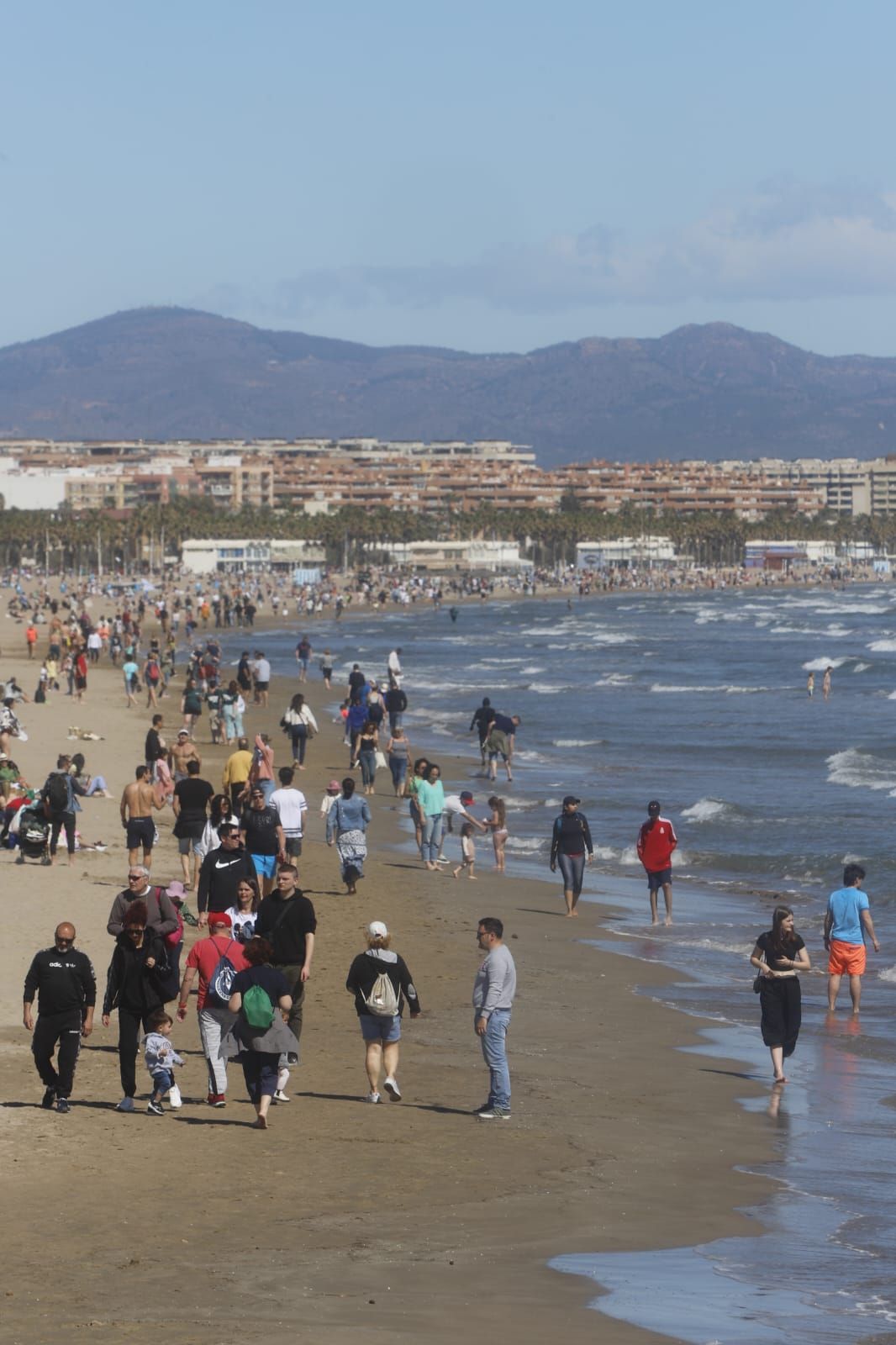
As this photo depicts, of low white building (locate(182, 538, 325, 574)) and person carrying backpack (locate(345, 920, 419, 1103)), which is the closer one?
person carrying backpack (locate(345, 920, 419, 1103))

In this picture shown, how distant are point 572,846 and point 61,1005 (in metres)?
9.30

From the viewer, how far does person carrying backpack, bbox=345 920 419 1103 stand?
11.2 meters

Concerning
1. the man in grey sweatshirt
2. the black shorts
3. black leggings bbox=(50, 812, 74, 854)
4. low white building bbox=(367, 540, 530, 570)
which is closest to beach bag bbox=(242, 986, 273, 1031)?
the man in grey sweatshirt

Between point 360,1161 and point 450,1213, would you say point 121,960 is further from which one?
point 450,1213

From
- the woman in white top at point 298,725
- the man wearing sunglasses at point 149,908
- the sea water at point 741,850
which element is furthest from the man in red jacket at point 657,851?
the woman in white top at point 298,725

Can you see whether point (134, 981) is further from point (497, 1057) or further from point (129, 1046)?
point (497, 1057)

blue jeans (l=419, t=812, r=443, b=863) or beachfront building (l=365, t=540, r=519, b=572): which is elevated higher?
beachfront building (l=365, t=540, r=519, b=572)

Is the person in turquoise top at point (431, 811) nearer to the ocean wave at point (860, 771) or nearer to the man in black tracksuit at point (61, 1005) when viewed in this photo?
the man in black tracksuit at point (61, 1005)

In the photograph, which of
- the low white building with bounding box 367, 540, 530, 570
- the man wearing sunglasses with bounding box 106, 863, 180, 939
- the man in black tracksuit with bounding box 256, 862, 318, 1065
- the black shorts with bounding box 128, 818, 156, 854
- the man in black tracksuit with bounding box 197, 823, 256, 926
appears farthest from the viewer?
the low white building with bounding box 367, 540, 530, 570

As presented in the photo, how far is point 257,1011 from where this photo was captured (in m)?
10.4

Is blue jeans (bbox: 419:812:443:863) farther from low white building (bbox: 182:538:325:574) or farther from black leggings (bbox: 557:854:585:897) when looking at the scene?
low white building (bbox: 182:538:325:574)

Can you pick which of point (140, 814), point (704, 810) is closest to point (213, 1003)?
point (140, 814)

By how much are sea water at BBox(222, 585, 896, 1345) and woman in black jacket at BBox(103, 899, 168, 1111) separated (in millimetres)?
3170

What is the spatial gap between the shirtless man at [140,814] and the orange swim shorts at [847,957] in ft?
21.3
